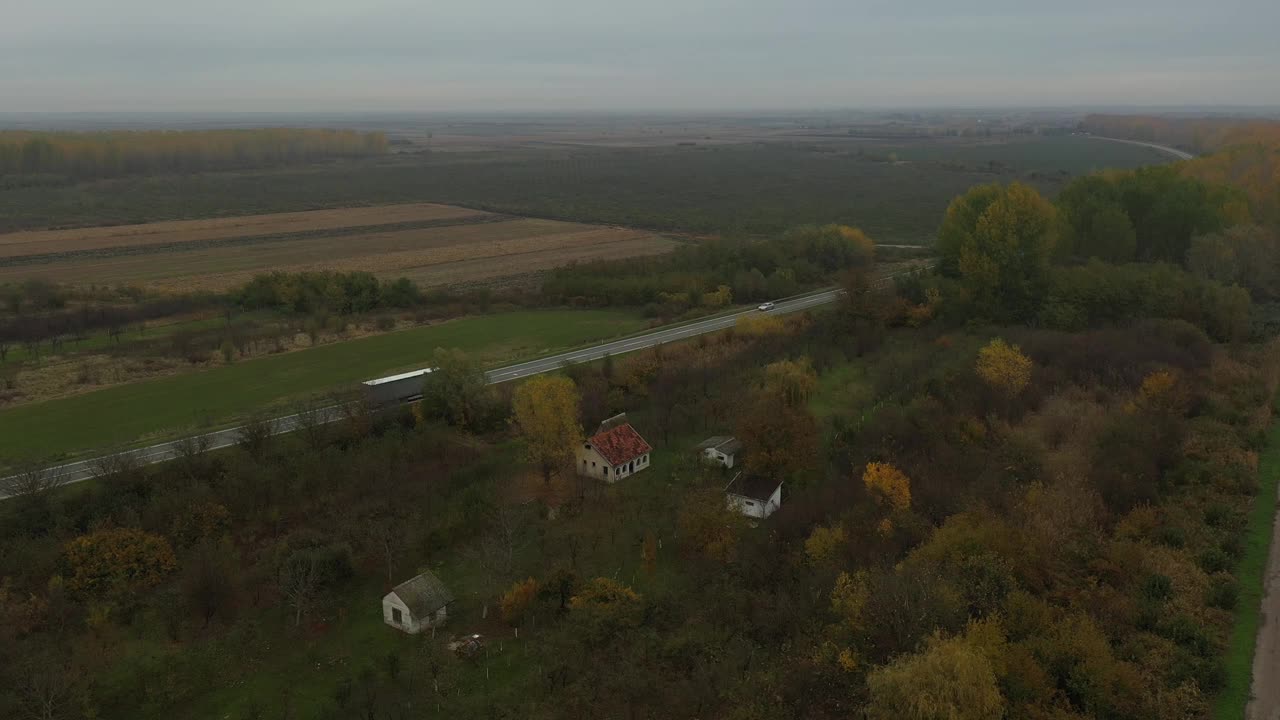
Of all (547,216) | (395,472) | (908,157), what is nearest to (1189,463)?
(395,472)

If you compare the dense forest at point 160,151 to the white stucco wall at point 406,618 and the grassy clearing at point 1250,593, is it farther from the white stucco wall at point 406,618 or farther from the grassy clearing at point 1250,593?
the grassy clearing at point 1250,593

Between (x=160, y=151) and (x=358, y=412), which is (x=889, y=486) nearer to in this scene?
(x=358, y=412)

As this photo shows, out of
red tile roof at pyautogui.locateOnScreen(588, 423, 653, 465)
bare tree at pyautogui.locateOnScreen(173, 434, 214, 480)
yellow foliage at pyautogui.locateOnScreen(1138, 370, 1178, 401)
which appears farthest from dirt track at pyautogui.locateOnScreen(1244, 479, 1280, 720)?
bare tree at pyautogui.locateOnScreen(173, 434, 214, 480)

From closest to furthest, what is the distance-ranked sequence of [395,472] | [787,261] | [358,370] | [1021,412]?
[395,472] → [1021,412] → [358,370] → [787,261]

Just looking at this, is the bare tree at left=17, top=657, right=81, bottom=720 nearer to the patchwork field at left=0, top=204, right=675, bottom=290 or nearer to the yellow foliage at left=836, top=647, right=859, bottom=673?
the yellow foliage at left=836, top=647, right=859, bottom=673

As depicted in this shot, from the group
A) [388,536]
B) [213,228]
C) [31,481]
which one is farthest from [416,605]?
[213,228]

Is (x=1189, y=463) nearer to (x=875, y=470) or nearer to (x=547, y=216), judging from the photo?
(x=875, y=470)
